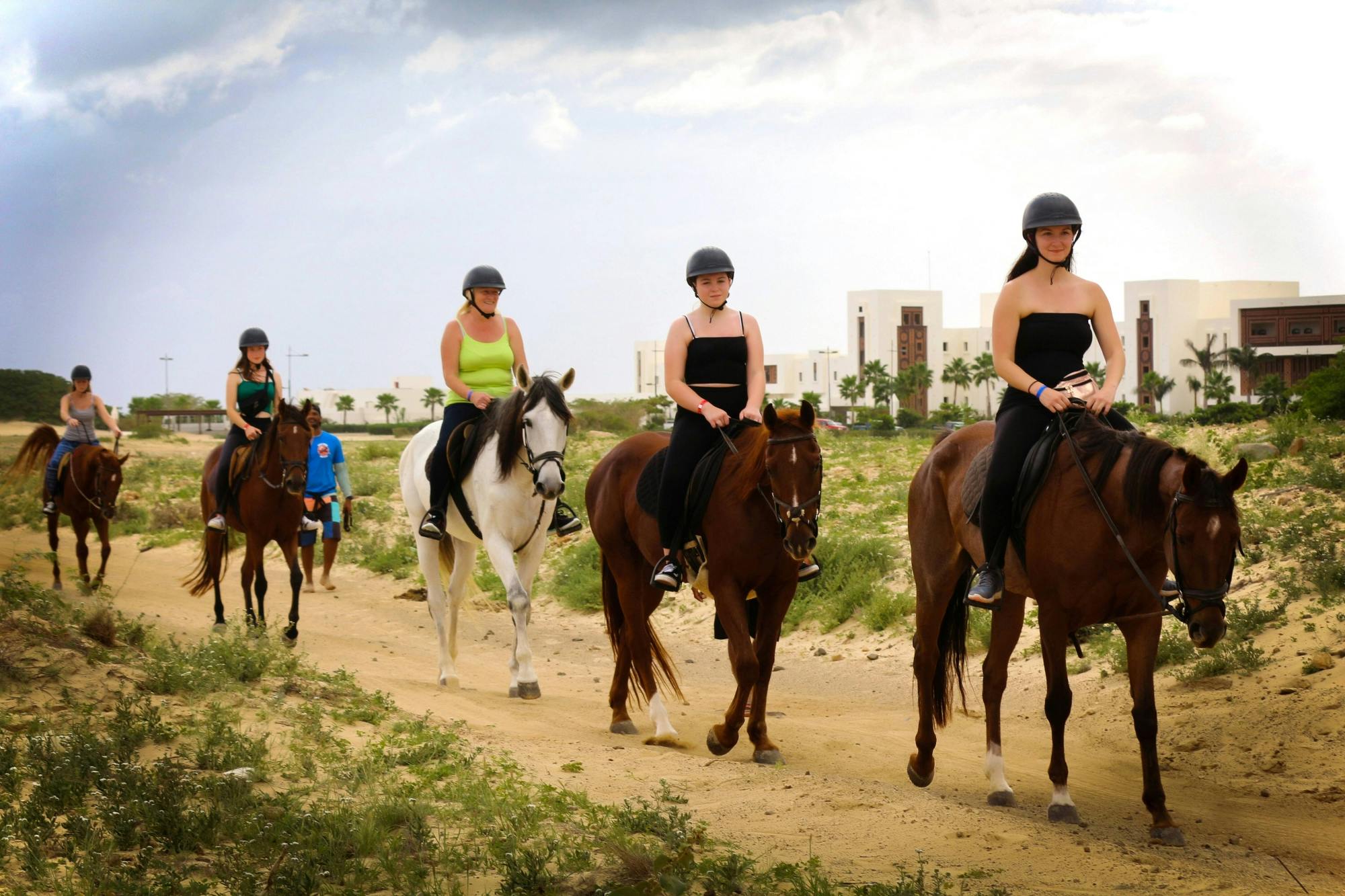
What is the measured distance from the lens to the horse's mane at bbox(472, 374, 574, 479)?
375 inches

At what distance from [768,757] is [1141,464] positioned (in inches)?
120

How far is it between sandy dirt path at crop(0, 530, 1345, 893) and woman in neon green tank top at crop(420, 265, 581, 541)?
5.19 ft

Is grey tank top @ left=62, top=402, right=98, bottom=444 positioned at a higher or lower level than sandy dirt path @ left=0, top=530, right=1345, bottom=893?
higher

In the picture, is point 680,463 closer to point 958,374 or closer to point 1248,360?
point 1248,360

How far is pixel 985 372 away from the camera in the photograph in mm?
113125

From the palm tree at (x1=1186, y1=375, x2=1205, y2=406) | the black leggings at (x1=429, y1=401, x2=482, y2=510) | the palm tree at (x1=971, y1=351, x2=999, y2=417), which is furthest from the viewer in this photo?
the palm tree at (x1=971, y1=351, x2=999, y2=417)

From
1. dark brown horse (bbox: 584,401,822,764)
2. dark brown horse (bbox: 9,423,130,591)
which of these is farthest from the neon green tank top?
dark brown horse (bbox: 9,423,130,591)

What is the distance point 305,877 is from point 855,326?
126557mm

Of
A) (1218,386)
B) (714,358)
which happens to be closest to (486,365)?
→ (714,358)

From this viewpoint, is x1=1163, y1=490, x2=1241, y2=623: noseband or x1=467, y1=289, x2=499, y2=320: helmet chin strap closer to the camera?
x1=1163, y1=490, x2=1241, y2=623: noseband

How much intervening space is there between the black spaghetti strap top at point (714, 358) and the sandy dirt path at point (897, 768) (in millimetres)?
2570

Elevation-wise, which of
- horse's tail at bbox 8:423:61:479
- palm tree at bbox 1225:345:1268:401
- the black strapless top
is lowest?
horse's tail at bbox 8:423:61:479

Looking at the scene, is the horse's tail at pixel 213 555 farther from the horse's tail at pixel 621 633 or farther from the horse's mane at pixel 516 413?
the horse's tail at pixel 621 633

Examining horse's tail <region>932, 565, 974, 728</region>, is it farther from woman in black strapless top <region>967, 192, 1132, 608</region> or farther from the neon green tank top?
the neon green tank top
